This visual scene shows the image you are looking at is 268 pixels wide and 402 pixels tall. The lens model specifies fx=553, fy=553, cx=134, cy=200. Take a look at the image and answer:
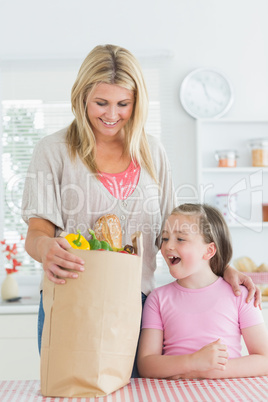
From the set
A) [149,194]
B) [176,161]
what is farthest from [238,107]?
[149,194]

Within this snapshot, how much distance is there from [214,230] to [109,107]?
441mm

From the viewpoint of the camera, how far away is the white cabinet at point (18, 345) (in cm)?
266

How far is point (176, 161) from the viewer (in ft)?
10.8

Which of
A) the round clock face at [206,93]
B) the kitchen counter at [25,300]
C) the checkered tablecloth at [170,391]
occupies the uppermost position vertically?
the round clock face at [206,93]

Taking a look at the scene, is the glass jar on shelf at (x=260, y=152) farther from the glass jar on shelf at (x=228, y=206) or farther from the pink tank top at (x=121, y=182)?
the pink tank top at (x=121, y=182)

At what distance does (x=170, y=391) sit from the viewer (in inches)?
42.4

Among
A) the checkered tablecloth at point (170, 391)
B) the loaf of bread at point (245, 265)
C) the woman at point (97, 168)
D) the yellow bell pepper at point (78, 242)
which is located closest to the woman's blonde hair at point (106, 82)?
the woman at point (97, 168)

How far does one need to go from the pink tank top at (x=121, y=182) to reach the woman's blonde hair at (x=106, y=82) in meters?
0.03

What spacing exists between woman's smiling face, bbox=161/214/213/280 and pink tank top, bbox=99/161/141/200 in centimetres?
14

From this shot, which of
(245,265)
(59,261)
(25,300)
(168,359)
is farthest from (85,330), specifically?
(25,300)

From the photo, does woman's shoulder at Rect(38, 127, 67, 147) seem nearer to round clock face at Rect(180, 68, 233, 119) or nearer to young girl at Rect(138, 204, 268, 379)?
young girl at Rect(138, 204, 268, 379)

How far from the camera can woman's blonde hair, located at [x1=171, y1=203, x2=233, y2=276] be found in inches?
58.7

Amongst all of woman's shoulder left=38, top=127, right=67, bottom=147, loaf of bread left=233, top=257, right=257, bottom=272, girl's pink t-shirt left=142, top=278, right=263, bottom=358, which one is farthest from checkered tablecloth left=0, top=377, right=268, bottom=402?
loaf of bread left=233, top=257, right=257, bottom=272

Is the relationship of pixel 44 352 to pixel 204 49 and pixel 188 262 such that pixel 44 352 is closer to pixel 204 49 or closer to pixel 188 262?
pixel 188 262
